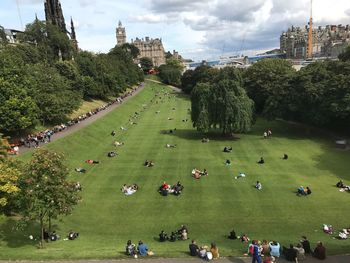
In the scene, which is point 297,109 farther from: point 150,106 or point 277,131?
point 150,106

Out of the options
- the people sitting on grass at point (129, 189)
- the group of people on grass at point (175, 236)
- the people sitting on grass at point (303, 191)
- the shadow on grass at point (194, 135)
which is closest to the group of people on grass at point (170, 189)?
the people sitting on grass at point (129, 189)

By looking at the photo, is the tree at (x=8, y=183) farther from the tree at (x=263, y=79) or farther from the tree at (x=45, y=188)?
the tree at (x=263, y=79)

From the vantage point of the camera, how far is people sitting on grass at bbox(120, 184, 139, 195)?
34.8 meters

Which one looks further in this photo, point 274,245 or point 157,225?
point 157,225

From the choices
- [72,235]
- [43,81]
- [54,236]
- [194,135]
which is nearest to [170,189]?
[72,235]

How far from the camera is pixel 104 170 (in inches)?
1671

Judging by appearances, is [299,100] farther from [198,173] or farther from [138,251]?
[138,251]

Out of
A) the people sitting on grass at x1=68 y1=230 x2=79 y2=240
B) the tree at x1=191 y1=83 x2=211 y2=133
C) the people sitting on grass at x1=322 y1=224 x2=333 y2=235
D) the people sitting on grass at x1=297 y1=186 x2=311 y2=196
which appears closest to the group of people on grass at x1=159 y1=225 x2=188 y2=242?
the people sitting on grass at x1=68 y1=230 x2=79 y2=240

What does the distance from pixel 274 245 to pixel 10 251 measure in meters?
13.6

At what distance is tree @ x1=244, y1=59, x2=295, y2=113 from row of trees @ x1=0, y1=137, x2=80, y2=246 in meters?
61.4

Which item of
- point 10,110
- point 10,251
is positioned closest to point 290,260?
point 10,251

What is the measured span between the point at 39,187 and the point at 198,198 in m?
14.8

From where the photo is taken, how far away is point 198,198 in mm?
33188

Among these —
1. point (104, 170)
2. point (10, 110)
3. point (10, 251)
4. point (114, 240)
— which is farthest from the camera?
point (10, 110)
